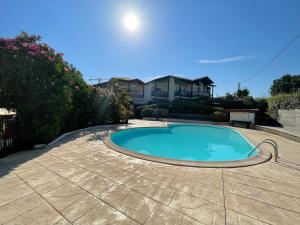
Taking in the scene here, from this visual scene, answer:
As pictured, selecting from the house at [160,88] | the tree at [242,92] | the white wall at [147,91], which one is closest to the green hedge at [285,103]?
the house at [160,88]

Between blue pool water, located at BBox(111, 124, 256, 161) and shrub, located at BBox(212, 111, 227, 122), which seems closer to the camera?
blue pool water, located at BBox(111, 124, 256, 161)

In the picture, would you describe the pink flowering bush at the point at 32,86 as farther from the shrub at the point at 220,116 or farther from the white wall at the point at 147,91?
the white wall at the point at 147,91

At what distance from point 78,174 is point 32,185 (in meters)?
A: 0.91

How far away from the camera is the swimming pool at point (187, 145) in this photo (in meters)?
7.28

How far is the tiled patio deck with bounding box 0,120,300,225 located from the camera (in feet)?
7.98

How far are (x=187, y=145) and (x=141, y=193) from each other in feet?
22.5

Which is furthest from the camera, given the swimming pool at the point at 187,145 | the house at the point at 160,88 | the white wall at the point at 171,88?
the white wall at the point at 171,88

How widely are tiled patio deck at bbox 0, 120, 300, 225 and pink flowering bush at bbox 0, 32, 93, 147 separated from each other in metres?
1.62

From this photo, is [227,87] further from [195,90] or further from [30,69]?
[30,69]

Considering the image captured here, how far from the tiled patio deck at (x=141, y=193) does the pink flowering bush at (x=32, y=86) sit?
63.6 inches

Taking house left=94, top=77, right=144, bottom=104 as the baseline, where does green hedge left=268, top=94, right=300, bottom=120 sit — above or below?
below

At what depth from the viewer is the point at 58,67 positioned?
6.81m

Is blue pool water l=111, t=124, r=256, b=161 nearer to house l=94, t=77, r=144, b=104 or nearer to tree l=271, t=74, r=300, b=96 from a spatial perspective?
house l=94, t=77, r=144, b=104

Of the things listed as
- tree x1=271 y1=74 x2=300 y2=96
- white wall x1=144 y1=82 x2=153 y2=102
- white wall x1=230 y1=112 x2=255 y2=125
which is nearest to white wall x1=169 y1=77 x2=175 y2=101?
white wall x1=144 y1=82 x2=153 y2=102
